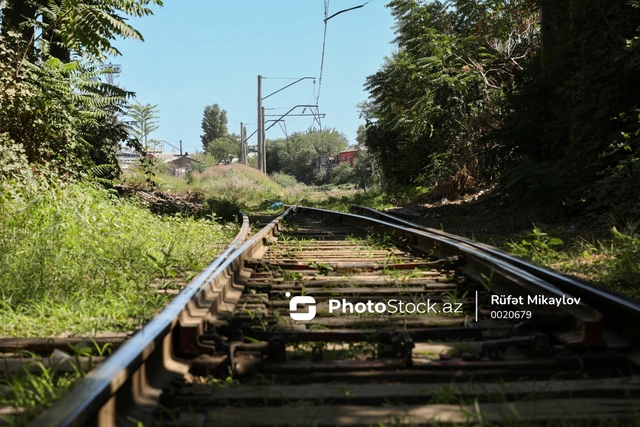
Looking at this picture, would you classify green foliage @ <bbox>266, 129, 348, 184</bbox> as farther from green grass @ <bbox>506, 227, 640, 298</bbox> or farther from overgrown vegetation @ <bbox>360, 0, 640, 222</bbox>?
green grass @ <bbox>506, 227, 640, 298</bbox>

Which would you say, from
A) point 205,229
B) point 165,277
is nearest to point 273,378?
point 165,277

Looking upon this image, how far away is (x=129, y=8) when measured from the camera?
12133 millimetres

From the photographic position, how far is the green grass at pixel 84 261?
3.64 metres

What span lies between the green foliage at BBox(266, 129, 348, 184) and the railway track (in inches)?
3331

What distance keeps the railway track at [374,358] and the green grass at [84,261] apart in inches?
23.6

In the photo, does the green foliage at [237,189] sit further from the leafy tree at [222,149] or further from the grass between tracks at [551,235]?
the leafy tree at [222,149]

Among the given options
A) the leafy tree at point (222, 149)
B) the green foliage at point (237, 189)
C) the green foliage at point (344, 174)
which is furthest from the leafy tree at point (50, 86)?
the leafy tree at point (222, 149)

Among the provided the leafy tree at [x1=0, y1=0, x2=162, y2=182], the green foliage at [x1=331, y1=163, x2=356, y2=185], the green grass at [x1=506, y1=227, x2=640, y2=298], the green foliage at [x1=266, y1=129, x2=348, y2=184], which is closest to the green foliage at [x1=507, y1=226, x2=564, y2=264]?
the green grass at [x1=506, y1=227, x2=640, y2=298]

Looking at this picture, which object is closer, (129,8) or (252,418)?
(252,418)

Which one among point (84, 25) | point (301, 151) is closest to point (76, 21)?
point (84, 25)

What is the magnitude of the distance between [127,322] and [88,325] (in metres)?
0.20

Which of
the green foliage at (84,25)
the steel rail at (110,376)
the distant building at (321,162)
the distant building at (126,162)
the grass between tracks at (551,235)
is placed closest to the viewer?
the steel rail at (110,376)

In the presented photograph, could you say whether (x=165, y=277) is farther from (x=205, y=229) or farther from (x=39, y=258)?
(x=205, y=229)

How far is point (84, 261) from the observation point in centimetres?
530
